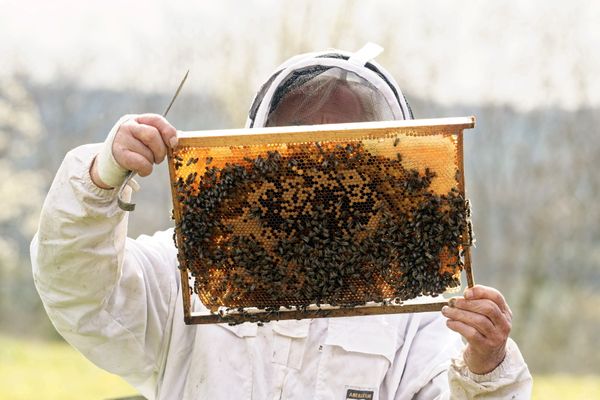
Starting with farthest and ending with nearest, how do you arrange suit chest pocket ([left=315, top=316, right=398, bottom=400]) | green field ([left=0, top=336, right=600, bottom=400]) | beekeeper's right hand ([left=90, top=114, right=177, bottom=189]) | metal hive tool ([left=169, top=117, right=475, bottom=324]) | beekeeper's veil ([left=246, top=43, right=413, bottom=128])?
green field ([left=0, top=336, right=600, bottom=400])
beekeeper's veil ([left=246, top=43, right=413, bottom=128])
suit chest pocket ([left=315, top=316, right=398, bottom=400])
metal hive tool ([left=169, top=117, right=475, bottom=324])
beekeeper's right hand ([left=90, top=114, right=177, bottom=189])

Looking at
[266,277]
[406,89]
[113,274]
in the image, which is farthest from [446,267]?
[406,89]

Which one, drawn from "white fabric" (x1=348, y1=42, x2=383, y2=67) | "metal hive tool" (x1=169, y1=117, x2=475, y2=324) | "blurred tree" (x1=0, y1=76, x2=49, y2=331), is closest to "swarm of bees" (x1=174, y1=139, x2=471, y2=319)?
"metal hive tool" (x1=169, y1=117, x2=475, y2=324)

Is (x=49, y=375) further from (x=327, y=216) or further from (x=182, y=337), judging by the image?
(x=327, y=216)

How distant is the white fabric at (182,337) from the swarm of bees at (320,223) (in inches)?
13.2

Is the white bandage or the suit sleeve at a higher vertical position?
the white bandage

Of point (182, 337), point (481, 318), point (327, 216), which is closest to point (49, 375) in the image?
point (182, 337)

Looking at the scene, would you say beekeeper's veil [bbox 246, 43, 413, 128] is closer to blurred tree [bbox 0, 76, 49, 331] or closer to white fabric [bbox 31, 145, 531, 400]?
Result: white fabric [bbox 31, 145, 531, 400]

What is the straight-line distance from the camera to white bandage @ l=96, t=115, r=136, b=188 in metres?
2.83

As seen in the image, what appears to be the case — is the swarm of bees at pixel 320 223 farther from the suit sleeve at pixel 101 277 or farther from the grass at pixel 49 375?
the grass at pixel 49 375

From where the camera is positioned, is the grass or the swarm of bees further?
the grass

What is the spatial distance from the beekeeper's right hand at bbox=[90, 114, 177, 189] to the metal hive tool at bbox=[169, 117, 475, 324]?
75 mm

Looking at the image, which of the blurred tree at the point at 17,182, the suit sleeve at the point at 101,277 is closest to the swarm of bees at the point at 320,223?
the suit sleeve at the point at 101,277

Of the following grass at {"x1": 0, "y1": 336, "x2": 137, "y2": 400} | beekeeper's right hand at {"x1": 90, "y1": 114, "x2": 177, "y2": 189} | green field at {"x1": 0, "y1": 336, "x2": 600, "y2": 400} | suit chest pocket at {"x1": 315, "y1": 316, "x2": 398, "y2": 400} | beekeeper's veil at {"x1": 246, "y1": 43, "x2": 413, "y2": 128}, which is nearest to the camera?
beekeeper's right hand at {"x1": 90, "y1": 114, "x2": 177, "y2": 189}

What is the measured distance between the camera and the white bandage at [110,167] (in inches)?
111
